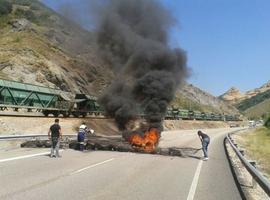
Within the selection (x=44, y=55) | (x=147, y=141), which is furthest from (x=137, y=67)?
(x=44, y=55)

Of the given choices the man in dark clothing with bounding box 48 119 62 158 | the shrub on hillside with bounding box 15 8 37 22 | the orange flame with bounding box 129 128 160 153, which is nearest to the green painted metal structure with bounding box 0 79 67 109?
the orange flame with bounding box 129 128 160 153

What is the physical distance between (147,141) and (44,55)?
51684 millimetres

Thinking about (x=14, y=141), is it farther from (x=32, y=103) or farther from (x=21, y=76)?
(x=21, y=76)

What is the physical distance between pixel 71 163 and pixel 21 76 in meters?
45.9

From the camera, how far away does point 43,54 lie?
74.2 m

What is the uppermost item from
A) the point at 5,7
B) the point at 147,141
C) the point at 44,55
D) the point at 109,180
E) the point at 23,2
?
the point at 23,2

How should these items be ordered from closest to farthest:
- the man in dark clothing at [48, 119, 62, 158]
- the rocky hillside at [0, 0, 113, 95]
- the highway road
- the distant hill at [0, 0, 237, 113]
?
the highway road, the man in dark clothing at [48, 119, 62, 158], the distant hill at [0, 0, 237, 113], the rocky hillside at [0, 0, 113, 95]

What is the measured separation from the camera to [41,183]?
1185cm

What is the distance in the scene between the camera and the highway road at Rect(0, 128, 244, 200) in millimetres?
10633

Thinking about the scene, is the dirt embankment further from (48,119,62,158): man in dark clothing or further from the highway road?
the highway road

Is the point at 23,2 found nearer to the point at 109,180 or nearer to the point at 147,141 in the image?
the point at 147,141

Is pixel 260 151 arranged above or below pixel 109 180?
above

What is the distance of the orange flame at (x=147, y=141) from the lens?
2489 centimetres

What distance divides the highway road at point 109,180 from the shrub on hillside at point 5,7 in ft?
257
